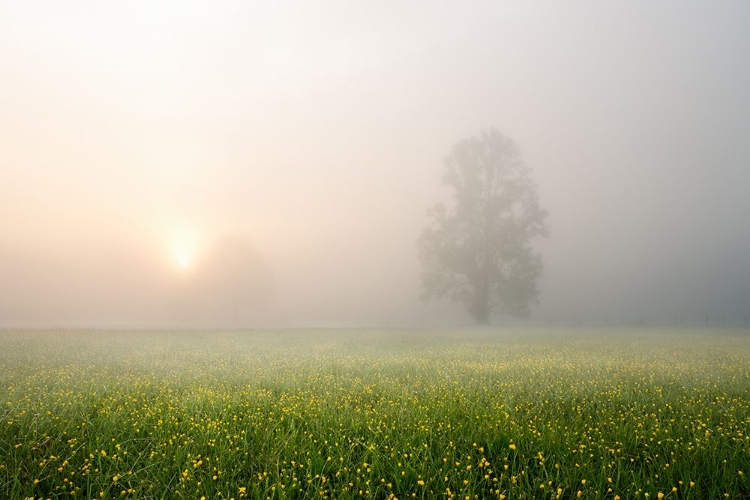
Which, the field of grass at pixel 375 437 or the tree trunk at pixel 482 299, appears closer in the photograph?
the field of grass at pixel 375 437

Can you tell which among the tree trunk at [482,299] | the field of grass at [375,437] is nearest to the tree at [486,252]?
the tree trunk at [482,299]

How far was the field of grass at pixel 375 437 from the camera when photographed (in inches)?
173

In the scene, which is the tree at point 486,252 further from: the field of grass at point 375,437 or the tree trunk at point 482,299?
the field of grass at point 375,437

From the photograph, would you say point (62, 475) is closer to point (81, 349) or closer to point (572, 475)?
point (572, 475)

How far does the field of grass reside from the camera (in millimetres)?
4406

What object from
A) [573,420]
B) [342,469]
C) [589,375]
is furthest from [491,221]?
[342,469]

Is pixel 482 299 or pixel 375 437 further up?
pixel 482 299

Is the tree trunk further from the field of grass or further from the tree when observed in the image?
the field of grass

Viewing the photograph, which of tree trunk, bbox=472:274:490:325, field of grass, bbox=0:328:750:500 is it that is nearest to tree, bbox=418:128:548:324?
tree trunk, bbox=472:274:490:325

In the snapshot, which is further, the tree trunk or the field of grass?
the tree trunk

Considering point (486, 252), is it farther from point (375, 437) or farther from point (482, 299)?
point (375, 437)

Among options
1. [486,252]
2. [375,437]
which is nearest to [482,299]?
[486,252]

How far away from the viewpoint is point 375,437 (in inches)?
214

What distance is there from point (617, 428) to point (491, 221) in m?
37.2
